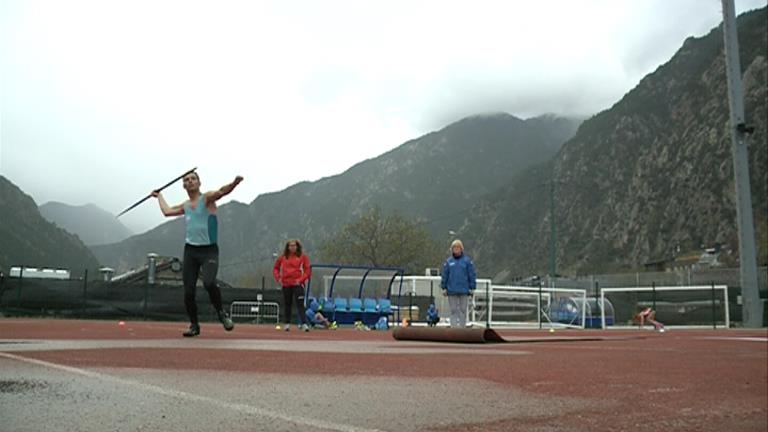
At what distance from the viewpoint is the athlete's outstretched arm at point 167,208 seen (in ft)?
26.7

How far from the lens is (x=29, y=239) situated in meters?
4.77

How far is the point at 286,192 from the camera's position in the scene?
175 meters

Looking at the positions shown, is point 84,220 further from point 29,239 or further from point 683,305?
point 683,305

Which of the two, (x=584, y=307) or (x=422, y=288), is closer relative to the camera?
(x=584, y=307)

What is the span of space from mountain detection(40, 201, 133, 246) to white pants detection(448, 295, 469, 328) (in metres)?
6.10

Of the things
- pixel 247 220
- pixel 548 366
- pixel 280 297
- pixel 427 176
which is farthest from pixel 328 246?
pixel 427 176

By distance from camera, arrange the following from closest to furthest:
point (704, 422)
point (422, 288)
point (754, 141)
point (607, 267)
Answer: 1. point (704, 422)
2. point (422, 288)
3. point (754, 141)
4. point (607, 267)

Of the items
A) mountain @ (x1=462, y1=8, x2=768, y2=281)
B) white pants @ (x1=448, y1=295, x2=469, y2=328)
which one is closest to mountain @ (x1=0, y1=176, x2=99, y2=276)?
white pants @ (x1=448, y1=295, x2=469, y2=328)

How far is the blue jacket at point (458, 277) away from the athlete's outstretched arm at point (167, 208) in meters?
4.55

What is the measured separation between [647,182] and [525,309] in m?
74.7

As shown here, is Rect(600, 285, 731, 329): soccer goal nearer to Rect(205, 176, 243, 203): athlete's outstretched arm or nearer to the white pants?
the white pants

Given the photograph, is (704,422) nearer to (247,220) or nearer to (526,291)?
(526,291)

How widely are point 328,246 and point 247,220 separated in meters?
82.2

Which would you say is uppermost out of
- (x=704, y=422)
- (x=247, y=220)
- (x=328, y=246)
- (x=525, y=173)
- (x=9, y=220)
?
(x=525, y=173)
